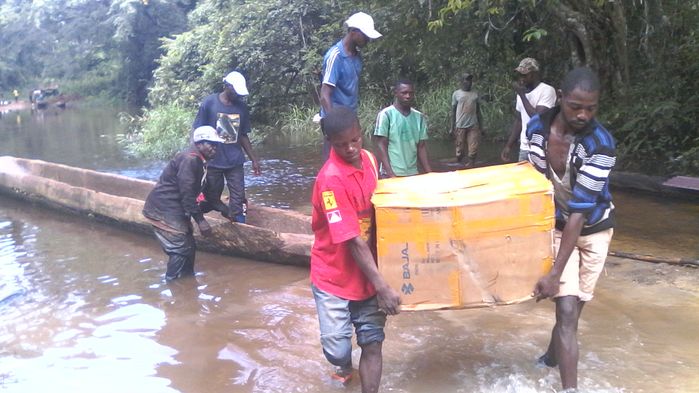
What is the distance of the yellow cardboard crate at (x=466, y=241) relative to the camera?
2.77 metres

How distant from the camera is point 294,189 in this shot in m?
9.09

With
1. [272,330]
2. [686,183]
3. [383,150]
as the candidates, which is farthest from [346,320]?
[686,183]

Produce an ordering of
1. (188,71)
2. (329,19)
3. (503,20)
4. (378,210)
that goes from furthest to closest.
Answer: (188,71)
(329,19)
(503,20)
(378,210)

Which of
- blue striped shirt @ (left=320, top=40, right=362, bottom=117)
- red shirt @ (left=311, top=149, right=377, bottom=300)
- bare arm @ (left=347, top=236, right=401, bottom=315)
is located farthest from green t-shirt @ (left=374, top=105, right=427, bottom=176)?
bare arm @ (left=347, top=236, right=401, bottom=315)

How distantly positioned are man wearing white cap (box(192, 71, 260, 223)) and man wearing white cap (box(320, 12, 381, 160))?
1.33 m

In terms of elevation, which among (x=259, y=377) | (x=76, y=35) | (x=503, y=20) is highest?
(x=76, y=35)

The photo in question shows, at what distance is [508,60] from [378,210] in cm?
817

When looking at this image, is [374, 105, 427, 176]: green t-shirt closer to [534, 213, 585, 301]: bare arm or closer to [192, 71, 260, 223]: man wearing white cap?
[192, 71, 260, 223]: man wearing white cap

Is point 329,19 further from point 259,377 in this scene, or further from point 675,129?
point 259,377

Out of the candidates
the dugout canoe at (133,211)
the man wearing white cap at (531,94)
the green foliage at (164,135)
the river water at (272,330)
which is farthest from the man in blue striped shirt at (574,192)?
the green foliage at (164,135)

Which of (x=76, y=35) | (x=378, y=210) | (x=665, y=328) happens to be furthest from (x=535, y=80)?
(x=76, y=35)

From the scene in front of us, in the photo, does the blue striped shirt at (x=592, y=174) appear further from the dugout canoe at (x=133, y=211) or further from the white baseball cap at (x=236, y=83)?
the white baseball cap at (x=236, y=83)

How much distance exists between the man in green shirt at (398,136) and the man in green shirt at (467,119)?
14.8ft

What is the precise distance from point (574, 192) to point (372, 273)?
97cm
